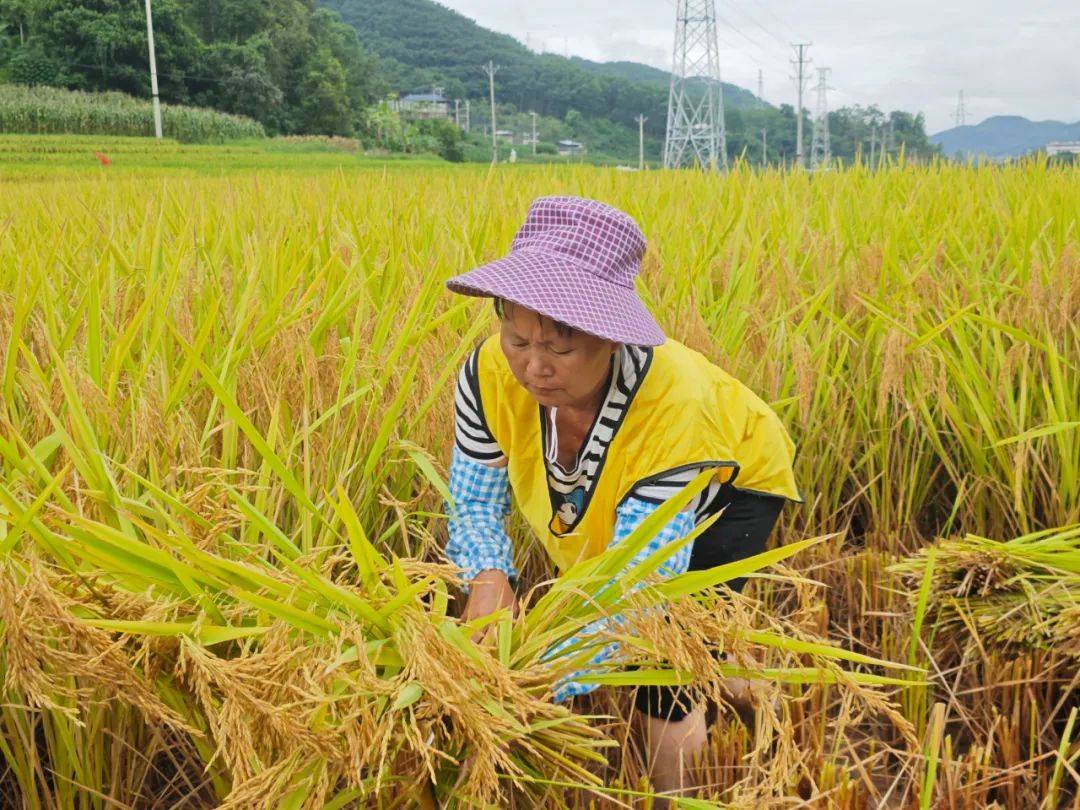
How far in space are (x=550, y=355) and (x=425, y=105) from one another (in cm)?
8340

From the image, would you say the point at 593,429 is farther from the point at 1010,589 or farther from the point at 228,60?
the point at 228,60

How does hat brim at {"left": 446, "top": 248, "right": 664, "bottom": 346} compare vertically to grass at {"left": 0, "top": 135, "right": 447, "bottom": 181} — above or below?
below

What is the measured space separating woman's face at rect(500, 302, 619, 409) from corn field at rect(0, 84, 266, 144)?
2100 cm

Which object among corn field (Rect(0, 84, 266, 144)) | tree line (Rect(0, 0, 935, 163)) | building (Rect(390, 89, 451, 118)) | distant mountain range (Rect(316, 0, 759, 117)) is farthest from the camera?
building (Rect(390, 89, 451, 118))

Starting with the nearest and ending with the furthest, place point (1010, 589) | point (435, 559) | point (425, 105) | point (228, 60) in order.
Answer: point (1010, 589), point (435, 559), point (228, 60), point (425, 105)

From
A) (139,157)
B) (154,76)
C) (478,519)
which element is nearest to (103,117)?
(154,76)

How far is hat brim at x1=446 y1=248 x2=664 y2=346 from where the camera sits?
0.97 metres

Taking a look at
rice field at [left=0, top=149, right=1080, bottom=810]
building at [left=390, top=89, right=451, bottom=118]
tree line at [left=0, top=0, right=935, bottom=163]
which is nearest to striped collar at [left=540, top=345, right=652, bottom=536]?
rice field at [left=0, top=149, right=1080, bottom=810]

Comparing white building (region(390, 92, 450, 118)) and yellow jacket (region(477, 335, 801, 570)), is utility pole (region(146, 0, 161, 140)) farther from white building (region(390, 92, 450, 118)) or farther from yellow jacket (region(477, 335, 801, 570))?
Answer: white building (region(390, 92, 450, 118))

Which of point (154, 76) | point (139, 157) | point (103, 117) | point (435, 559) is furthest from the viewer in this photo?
point (103, 117)

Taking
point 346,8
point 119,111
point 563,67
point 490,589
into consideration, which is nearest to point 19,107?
point 119,111

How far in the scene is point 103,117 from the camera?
21641mm

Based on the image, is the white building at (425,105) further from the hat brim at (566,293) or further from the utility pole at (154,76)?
the hat brim at (566,293)

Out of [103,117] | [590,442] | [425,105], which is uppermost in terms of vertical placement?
[425,105]
